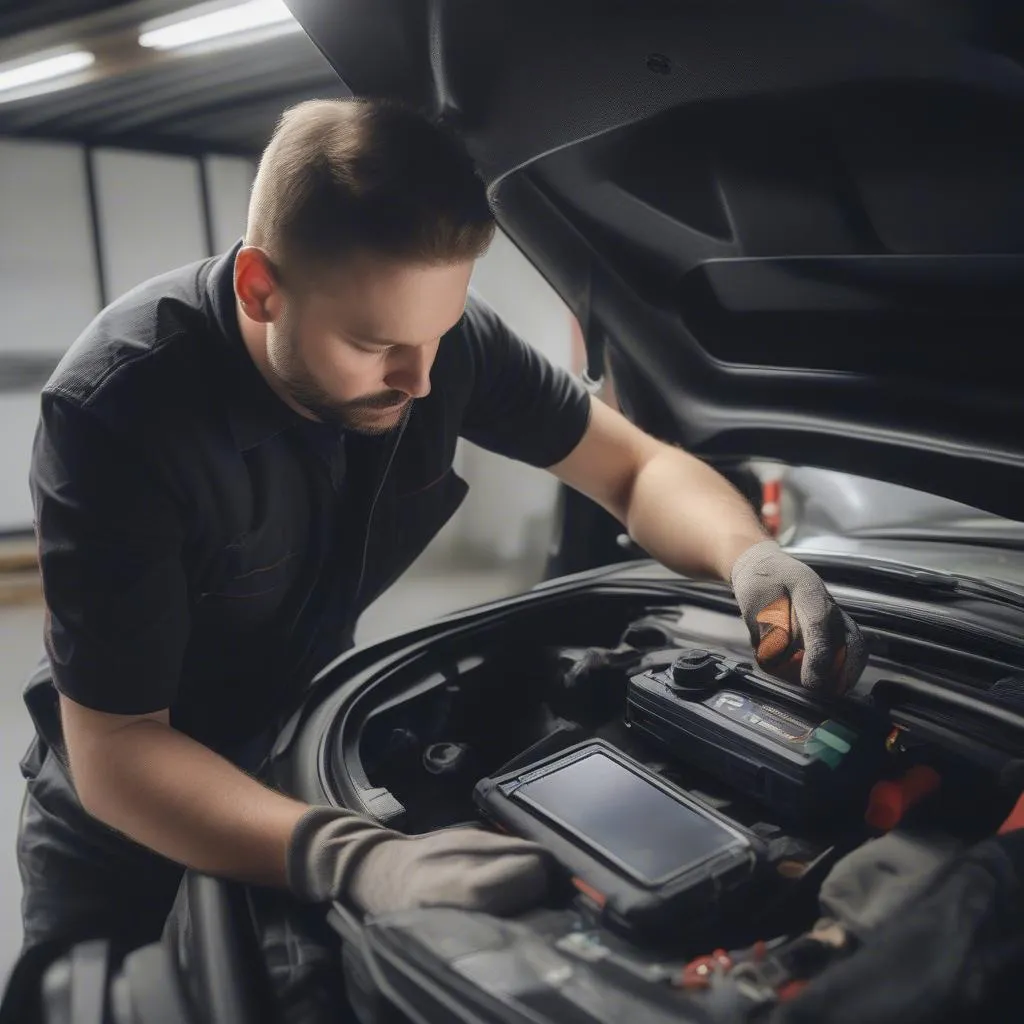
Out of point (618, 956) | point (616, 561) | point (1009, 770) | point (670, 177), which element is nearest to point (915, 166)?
point (670, 177)

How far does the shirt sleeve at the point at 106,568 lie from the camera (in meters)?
0.86

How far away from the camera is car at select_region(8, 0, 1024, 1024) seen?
57cm

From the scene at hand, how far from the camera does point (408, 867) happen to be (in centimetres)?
69

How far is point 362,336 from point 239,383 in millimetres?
185

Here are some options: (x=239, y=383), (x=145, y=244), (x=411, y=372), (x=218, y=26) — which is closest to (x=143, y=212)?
(x=145, y=244)

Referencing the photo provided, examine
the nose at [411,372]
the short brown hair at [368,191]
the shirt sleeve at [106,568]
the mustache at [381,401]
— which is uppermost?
the short brown hair at [368,191]

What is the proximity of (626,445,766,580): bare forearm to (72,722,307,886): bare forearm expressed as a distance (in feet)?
2.02

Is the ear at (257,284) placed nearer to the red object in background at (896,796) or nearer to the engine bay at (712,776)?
the engine bay at (712,776)

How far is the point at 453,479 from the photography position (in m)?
1.33

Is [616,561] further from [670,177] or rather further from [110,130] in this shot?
[110,130]

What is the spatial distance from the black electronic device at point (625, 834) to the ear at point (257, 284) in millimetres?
557

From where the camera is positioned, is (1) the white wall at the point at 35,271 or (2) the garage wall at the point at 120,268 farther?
(1) the white wall at the point at 35,271

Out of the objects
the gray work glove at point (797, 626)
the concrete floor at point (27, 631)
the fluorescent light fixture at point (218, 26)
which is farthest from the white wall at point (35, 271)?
the gray work glove at point (797, 626)

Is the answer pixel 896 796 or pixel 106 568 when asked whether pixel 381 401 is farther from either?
pixel 896 796
